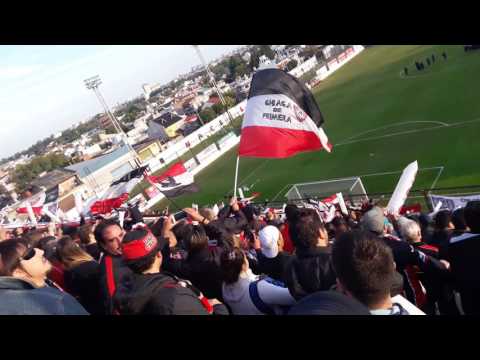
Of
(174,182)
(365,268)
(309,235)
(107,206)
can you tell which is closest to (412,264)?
(309,235)

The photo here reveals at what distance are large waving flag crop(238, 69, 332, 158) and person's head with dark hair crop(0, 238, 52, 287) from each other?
4.50 meters

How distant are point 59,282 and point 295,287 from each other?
9.15ft

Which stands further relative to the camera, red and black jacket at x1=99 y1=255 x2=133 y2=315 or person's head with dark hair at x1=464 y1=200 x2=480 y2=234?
red and black jacket at x1=99 y1=255 x2=133 y2=315

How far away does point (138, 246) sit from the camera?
3.05 meters

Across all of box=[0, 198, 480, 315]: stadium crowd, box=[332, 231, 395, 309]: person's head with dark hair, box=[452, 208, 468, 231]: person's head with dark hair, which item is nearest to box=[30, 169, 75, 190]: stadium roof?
box=[0, 198, 480, 315]: stadium crowd

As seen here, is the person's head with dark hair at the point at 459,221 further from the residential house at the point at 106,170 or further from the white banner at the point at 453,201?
the residential house at the point at 106,170

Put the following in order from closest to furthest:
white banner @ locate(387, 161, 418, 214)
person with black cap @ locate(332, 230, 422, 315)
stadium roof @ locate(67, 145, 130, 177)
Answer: person with black cap @ locate(332, 230, 422, 315), white banner @ locate(387, 161, 418, 214), stadium roof @ locate(67, 145, 130, 177)

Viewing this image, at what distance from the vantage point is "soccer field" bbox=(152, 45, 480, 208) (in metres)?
20.0

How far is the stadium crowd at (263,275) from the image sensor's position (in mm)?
1914

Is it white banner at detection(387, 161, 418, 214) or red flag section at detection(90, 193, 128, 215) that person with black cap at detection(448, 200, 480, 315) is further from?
red flag section at detection(90, 193, 128, 215)

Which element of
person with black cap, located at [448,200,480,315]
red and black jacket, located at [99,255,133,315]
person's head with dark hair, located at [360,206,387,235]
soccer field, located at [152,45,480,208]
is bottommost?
soccer field, located at [152,45,480,208]

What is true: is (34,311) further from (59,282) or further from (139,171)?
(139,171)

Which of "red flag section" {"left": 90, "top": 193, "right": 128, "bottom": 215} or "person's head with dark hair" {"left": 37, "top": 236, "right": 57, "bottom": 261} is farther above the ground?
"person's head with dark hair" {"left": 37, "top": 236, "right": 57, "bottom": 261}
